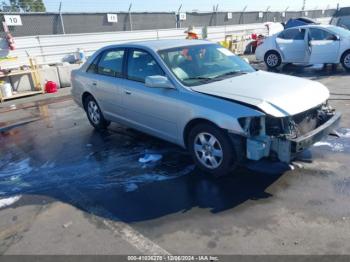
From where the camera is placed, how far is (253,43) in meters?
21.2

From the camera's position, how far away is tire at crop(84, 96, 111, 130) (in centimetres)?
658

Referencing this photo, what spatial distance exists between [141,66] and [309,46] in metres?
8.55

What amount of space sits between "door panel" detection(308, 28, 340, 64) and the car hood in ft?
25.6

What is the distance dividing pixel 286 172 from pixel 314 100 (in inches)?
37.9

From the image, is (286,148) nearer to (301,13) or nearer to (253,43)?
(253,43)

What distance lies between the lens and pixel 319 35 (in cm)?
1184

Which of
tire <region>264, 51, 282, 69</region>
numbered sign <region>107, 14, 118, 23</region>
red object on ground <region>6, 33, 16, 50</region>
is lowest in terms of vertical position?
tire <region>264, 51, 282, 69</region>

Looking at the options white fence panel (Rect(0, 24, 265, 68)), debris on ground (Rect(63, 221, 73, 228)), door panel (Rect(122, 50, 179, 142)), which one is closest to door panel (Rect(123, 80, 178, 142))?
door panel (Rect(122, 50, 179, 142))

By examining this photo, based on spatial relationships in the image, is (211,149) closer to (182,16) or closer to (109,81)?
(109,81)

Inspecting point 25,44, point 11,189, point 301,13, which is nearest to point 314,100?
point 11,189

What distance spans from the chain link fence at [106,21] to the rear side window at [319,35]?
408 inches

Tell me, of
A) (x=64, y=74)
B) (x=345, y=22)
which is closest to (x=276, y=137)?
(x=64, y=74)

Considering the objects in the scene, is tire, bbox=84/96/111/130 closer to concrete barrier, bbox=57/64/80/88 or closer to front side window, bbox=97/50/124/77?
front side window, bbox=97/50/124/77

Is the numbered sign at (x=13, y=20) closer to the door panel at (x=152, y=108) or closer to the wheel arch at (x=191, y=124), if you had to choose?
the door panel at (x=152, y=108)
